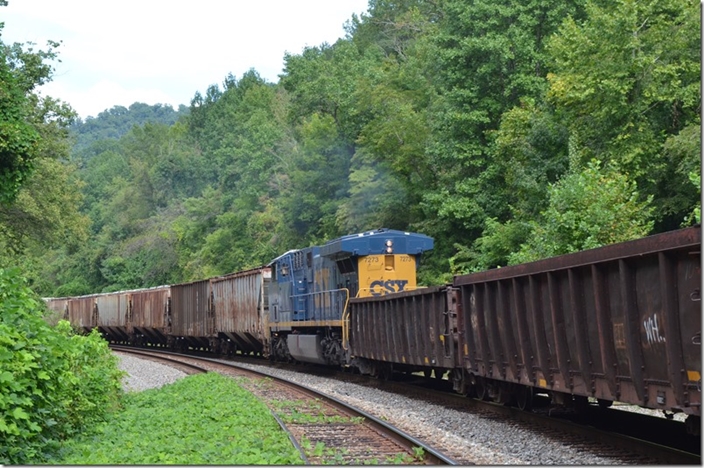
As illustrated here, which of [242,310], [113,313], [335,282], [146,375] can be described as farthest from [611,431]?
[113,313]

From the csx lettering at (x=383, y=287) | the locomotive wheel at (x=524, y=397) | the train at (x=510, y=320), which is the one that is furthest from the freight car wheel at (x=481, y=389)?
the csx lettering at (x=383, y=287)

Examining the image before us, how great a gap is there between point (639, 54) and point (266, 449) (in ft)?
81.8

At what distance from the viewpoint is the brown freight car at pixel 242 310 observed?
33.9 meters

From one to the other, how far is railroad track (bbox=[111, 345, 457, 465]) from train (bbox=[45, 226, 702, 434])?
218 cm

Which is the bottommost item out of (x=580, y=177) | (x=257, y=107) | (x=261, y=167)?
(x=580, y=177)

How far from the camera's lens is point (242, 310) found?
36.4 metres

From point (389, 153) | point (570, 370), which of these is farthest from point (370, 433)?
point (389, 153)

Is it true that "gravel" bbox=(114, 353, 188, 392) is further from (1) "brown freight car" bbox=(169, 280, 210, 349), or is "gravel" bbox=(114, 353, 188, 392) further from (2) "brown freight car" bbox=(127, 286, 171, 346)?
(2) "brown freight car" bbox=(127, 286, 171, 346)

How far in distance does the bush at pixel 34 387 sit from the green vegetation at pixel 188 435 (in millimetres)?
335

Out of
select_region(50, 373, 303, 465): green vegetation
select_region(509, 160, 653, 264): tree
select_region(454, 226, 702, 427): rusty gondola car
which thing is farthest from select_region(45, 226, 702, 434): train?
select_region(509, 160, 653, 264): tree

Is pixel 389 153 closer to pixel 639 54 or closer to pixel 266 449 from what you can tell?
pixel 639 54

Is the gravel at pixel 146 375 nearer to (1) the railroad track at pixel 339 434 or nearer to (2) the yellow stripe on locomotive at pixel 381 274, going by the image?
(1) the railroad track at pixel 339 434

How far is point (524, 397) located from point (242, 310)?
22.3 meters

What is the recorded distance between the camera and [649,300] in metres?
9.86
